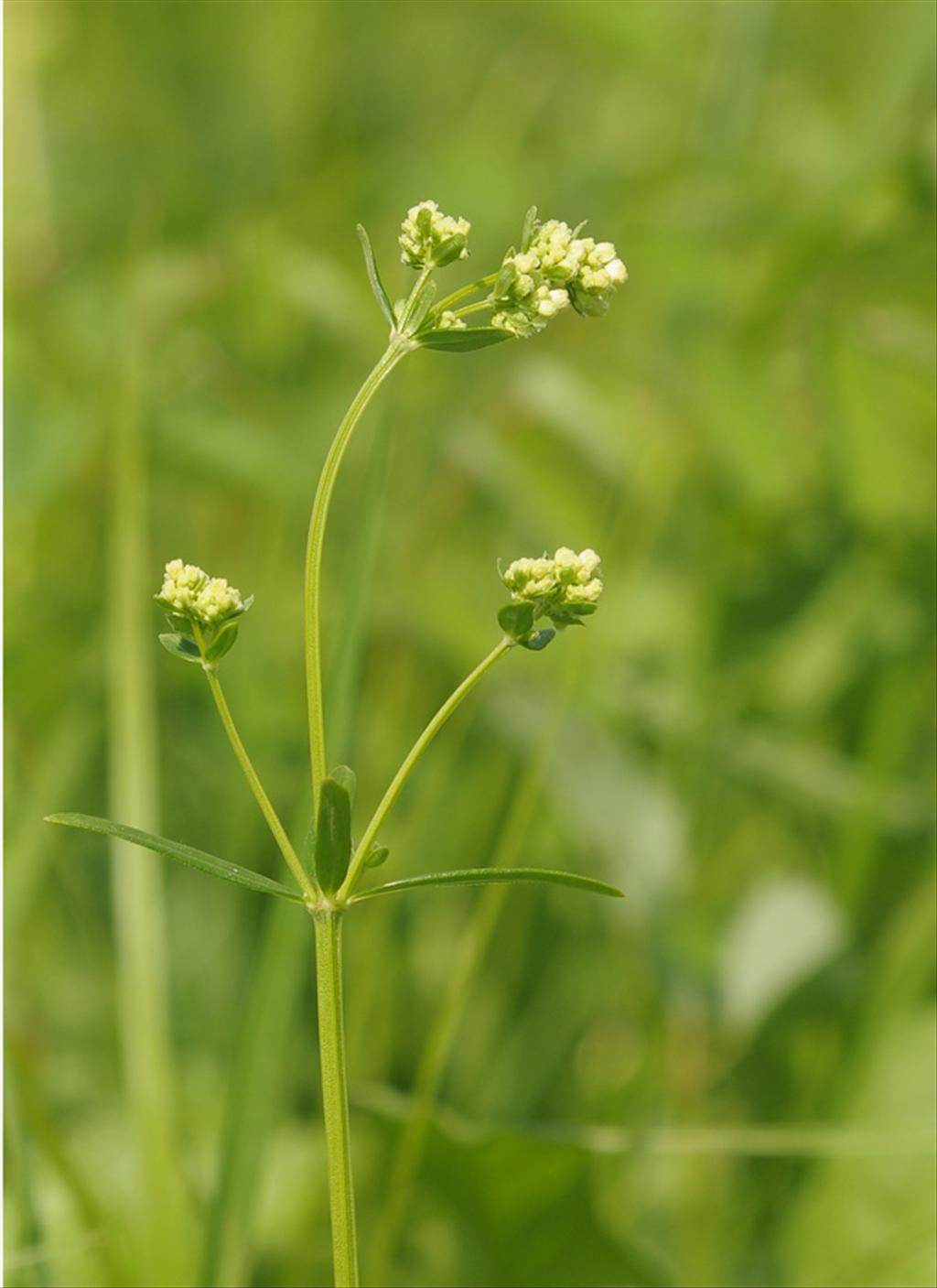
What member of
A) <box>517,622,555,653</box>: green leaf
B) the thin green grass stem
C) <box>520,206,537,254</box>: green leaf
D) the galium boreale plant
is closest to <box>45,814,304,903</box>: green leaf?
the galium boreale plant

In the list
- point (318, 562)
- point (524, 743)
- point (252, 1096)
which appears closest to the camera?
point (318, 562)

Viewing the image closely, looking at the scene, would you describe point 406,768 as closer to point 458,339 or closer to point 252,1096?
point 458,339

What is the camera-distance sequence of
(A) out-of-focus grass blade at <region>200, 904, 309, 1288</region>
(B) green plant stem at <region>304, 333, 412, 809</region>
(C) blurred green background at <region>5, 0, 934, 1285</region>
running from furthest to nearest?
1. (C) blurred green background at <region>5, 0, 934, 1285</region>
2. (A) out-of-focus grass blade at <region>200, 904, 309, 1288</region>
3. (B) green plant stem at <region>304, 333, 412, 809</region>

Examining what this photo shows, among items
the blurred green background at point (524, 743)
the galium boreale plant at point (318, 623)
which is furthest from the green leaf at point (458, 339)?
the blurred green background at point (524, 743)

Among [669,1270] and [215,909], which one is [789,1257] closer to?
[669,1270]

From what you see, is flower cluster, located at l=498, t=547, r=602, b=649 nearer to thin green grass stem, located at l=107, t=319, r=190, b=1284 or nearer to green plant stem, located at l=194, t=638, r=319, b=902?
green plant stem, located at l=194, t=638, r=319, b=902

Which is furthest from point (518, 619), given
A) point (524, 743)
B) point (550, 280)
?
point (524, 743)

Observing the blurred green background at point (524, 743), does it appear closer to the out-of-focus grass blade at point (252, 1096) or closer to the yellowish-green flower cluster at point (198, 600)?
the out-of-focus grass blade at point (252, 1096)

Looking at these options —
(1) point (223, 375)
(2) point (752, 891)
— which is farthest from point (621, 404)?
(2) point (752, 891)
